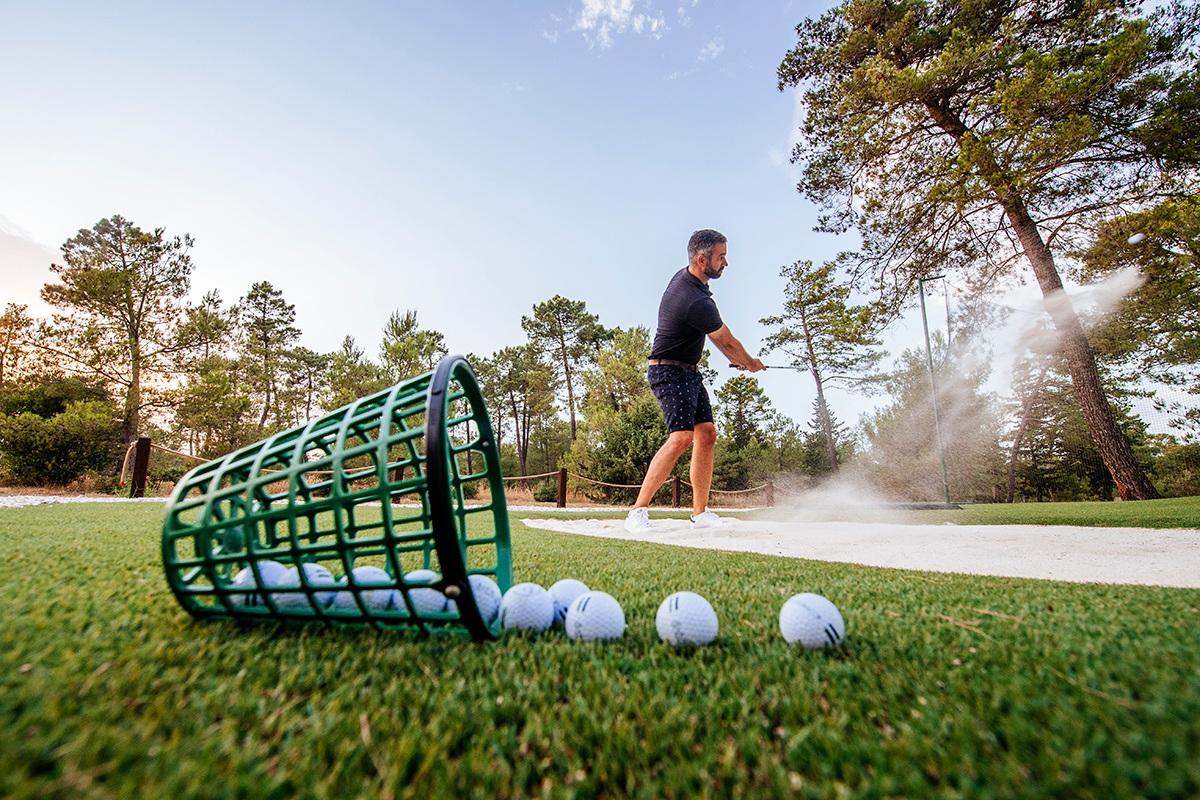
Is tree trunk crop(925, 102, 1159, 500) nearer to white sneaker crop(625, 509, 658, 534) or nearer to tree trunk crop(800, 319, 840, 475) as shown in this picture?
white sneaker crop(625, 509, 658, 534)

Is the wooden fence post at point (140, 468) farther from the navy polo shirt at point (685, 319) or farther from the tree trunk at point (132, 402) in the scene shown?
the tree trunk at point (132, 402)

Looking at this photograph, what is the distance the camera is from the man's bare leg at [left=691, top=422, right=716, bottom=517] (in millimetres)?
4281

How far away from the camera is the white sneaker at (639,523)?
442 centimetres

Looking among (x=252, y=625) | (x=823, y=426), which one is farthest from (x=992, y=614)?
(x=823, y=426)

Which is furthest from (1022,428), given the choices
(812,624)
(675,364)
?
(812,624)

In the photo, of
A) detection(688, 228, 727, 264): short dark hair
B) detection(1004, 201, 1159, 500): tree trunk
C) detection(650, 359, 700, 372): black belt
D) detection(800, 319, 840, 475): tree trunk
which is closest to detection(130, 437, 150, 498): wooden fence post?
detection(650, 359, 700, 372): black belt

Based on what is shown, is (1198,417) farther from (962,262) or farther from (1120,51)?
(1120,51)

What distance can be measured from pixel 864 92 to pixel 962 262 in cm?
493

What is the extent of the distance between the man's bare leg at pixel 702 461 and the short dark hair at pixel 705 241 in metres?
1.58

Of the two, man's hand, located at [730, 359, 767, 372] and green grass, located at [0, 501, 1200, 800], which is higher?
man's hand, located at [730, 359, 767, 372]

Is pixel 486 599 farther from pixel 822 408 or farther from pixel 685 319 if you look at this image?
pixel 822 408

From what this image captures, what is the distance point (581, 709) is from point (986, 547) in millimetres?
3812

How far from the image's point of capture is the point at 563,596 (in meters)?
1.47

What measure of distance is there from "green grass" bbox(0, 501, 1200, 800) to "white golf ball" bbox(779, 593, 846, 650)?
5 cm
